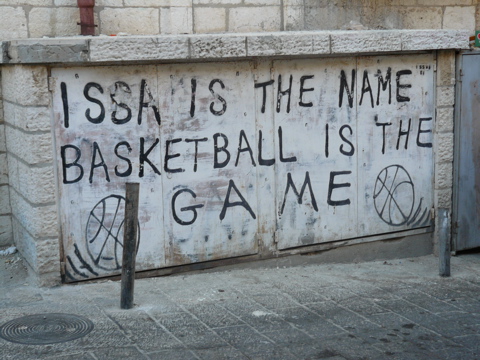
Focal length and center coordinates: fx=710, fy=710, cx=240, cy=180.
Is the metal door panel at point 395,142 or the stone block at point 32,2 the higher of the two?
the stone block at point 32,2

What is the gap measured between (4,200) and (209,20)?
284 centimetres

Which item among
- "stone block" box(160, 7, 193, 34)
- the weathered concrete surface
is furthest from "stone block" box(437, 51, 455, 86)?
"stone block" box(160, 7, 193, 34)

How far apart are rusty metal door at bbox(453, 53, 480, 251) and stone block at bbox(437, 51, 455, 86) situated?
9 centimetres

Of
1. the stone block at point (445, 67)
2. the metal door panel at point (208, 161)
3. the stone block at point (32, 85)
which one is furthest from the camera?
the stone block at point (445, 67)

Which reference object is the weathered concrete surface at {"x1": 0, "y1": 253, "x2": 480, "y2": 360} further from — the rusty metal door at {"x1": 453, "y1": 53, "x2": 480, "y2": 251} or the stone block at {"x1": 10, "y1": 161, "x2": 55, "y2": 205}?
the rusty metal door at {"x1": 453, "y1": 53, "x2": 480, "y2": 251}

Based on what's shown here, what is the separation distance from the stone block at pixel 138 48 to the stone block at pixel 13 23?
0.95 meters

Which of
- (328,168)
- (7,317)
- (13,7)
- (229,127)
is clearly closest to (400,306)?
(328,168)

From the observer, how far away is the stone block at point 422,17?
27.9 ft

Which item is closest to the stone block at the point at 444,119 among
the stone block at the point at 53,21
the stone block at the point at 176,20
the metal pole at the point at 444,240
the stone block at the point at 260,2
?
the metal pole at the point at 444,240

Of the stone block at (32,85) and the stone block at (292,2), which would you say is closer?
the stone block at (32,85)

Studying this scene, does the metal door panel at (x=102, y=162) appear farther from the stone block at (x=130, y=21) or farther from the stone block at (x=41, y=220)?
the stone block at (x=130, y=21)

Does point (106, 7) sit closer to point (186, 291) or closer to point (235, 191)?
point (235, 191)

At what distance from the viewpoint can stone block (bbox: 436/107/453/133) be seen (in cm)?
841

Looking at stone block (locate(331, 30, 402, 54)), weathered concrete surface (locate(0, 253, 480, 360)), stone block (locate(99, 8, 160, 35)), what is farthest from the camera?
stone block (locate(331, 30, 402, 54))
